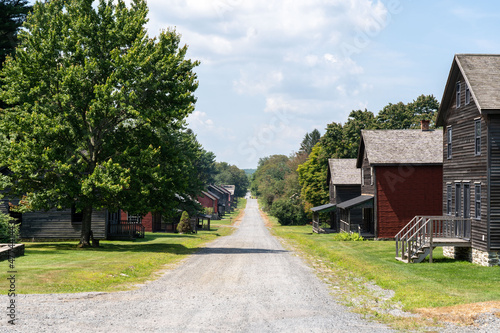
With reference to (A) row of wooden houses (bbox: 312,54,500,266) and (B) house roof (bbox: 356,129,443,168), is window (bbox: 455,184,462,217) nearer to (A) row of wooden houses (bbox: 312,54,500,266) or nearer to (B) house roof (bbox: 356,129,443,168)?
(A) row of wooden houses (bbox: 312,54,500,266)

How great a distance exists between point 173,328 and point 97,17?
24.5m

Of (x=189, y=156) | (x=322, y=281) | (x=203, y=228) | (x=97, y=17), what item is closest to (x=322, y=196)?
(x=203, y=228)

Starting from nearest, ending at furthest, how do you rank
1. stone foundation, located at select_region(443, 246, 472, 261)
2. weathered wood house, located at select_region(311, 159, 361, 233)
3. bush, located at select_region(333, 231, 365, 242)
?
stone foundation, located at select_region(443, 246, 472, 261) → bush, located at select_region(333, 231, 365, 242) → weathered wood house, located at select_region(311, 159, 361, 233)

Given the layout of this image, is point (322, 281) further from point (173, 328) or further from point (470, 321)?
point (173, 328)

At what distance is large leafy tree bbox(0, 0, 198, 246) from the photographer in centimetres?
2880

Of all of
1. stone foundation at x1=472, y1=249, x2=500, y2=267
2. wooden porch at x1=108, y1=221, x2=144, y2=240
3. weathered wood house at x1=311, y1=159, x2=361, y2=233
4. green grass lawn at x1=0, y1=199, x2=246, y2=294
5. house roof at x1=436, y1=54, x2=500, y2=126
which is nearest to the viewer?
green grass lawn at x1=0, y1=199, x2=246, y2=294

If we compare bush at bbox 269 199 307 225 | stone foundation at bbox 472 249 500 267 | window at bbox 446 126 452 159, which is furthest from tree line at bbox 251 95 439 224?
stone foundation at bbox 472 249 500 267

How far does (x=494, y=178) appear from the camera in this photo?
24.1 m

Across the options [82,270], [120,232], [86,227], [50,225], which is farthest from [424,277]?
[120,232]

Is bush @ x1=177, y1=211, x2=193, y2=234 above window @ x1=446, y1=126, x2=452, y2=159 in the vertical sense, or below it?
below

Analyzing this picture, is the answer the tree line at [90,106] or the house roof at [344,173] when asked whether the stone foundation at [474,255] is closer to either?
the tree line at [90,106]

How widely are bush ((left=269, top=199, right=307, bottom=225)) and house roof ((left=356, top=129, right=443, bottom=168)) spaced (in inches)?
1619

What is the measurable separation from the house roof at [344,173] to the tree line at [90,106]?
103 ft

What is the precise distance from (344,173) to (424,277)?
42001mm
